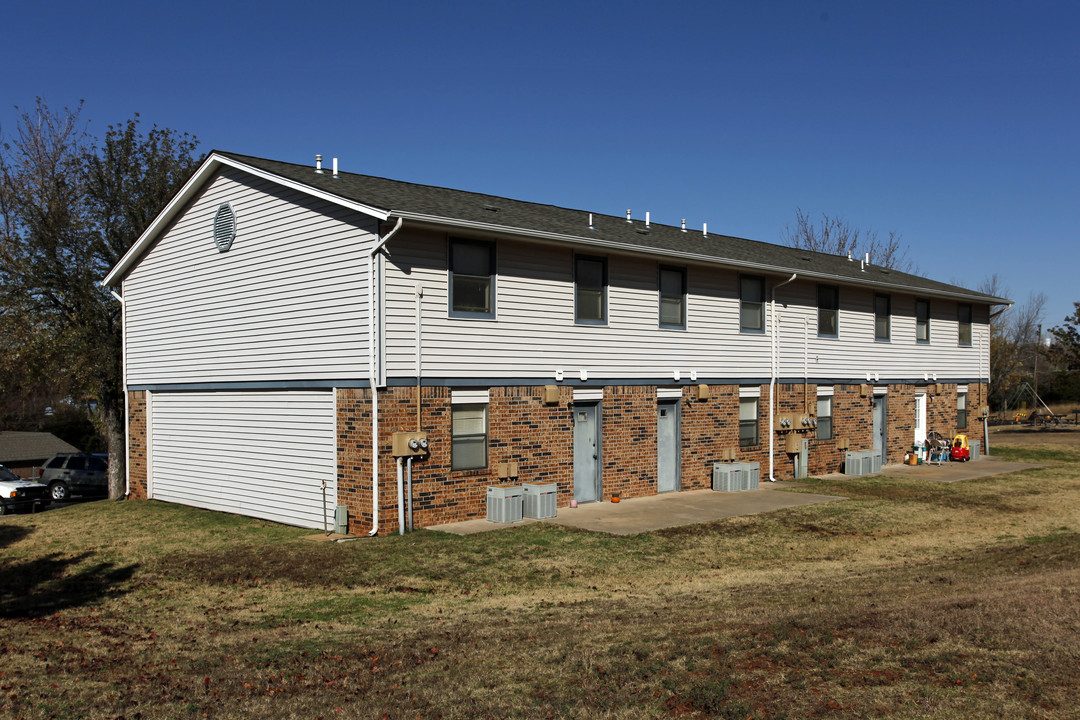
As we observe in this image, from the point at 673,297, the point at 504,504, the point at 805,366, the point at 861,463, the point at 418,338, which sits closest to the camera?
the point at 418,338

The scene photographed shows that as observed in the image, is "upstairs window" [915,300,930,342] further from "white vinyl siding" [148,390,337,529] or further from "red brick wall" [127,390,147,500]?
"red brick wall" [127,390,147,500]

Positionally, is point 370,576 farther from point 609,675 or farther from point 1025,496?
point 1025,496

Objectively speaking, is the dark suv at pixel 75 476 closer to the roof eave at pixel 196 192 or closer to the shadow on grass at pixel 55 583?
the roof eave at pixel 196 192

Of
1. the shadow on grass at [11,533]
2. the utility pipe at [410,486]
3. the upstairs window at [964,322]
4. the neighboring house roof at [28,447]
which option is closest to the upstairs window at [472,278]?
the utility pipe at [410,486]

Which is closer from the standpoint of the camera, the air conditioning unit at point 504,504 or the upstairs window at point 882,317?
the air conditioning unit at point 504,504

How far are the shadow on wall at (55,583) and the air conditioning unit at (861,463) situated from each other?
18.3m

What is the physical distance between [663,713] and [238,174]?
48.3ft

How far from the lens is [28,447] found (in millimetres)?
41094

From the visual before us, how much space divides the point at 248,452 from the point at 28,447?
99.6ft

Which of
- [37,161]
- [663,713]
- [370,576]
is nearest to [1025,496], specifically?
[370,576]

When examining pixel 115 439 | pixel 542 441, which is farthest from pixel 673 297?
pixel 115 439

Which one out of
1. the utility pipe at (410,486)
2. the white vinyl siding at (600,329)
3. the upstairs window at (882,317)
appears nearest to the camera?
the utility pipe at (410,486)

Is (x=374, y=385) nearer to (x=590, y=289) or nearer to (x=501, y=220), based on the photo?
(x=501, y=220)

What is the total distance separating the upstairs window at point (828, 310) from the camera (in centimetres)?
2372
